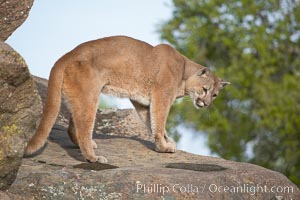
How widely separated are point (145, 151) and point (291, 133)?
13945mm

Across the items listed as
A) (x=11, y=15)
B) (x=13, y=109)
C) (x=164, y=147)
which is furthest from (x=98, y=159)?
(x=13, y=109)

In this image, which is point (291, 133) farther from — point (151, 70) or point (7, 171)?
point (7, 171)

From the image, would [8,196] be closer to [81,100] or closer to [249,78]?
[81,100]

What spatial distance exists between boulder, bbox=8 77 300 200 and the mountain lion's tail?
0.63 ft

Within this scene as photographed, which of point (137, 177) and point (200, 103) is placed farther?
point (200, 103)

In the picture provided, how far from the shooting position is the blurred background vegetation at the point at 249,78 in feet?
74.5

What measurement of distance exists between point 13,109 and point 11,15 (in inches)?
84.8

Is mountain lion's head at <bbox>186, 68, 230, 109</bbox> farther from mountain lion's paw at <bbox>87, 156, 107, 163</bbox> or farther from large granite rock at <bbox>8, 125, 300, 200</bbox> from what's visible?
mountain lion's paw at <bbox>87, 156, 107, 163</bbox>

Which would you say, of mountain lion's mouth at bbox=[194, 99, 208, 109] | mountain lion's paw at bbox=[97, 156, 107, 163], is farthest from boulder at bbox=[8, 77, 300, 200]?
mountain lion's mouth at bbox=[194, 99, 208, 109]

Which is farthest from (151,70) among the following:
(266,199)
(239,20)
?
(239,20)

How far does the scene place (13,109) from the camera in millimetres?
6574

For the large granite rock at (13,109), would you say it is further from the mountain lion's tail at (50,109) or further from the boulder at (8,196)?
the mountain lion's tail at (50,109)

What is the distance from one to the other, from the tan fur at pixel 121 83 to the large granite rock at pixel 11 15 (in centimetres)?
77

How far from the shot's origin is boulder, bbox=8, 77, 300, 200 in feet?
23.3
